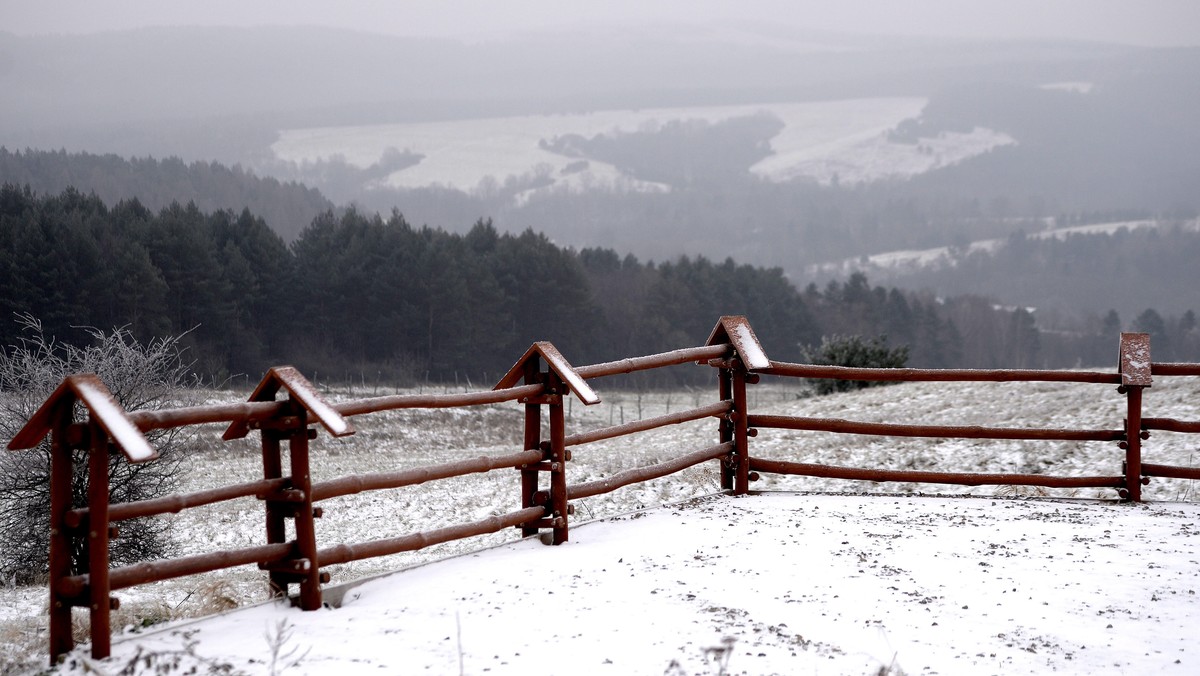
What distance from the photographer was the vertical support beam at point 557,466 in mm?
6891

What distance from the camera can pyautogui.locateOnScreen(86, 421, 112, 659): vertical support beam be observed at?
15.3 ft

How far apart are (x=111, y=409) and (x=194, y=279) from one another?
167 feet

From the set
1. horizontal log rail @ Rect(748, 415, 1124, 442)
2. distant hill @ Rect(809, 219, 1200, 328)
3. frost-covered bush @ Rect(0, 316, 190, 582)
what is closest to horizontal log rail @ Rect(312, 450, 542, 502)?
horizontal log rail @ Rect(748, 415, 1124, 442)

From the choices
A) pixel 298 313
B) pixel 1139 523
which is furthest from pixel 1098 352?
pixel 1139 523

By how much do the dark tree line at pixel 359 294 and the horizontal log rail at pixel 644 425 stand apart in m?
22.5

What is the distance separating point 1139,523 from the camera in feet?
23.9

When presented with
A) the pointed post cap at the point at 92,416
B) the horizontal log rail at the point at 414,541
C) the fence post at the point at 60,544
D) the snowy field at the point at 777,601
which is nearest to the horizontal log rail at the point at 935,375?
the snowy field at the point at 777,601

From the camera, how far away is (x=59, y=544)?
4.75m

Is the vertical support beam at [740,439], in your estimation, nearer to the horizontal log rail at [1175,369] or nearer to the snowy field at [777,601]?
the snowy field at [777,601]

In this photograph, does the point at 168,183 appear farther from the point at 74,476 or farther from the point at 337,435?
the point at 337,435

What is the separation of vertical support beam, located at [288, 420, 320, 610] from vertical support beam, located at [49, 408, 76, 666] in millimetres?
1087

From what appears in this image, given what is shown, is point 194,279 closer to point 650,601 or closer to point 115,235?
point 115,235

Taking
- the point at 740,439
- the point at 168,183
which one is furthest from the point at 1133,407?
the point at 168,183

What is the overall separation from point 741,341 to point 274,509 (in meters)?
4.15
